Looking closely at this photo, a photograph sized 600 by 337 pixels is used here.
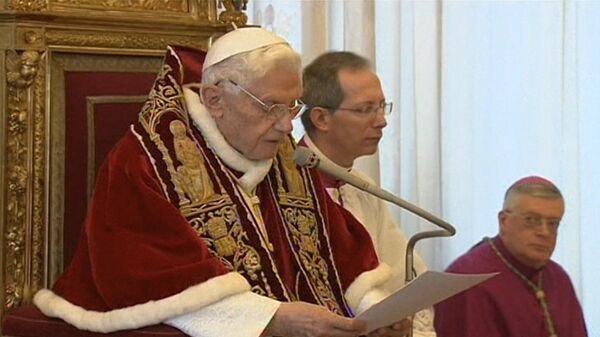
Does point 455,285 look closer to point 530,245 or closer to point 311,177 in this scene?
point 311,177

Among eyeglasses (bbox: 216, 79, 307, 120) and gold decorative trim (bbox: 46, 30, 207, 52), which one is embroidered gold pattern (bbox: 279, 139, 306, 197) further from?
gold decorative trim (bbox: 46, 30, 207, 52)

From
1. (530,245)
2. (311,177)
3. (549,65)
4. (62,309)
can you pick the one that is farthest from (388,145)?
(62,309)

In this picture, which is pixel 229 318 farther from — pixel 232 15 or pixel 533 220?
pixel 533 220

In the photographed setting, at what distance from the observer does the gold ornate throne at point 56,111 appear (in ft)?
9.78

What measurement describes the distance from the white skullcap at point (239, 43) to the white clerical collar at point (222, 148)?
0.30 feet

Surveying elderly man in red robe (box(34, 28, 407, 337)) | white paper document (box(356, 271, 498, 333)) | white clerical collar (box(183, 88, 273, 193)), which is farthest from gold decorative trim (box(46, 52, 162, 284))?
white paper document (box(356, 271, 498, 333))

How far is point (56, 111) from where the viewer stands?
120 inches

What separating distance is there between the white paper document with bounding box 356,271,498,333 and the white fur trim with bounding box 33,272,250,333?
0.93 feet

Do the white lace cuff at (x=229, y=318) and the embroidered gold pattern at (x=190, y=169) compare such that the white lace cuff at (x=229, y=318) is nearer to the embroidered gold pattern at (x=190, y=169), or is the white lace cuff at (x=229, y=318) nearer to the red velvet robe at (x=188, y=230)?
the red velvet robe at (x=188, y=230)

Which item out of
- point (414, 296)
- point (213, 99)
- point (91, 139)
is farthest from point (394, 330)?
point (91, 139)

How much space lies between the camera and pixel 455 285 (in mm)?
2678

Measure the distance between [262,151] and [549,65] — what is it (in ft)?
5.62

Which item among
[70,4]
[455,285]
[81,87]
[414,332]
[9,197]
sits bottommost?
[414,332]

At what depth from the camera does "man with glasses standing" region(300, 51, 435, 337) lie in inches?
A: 136
